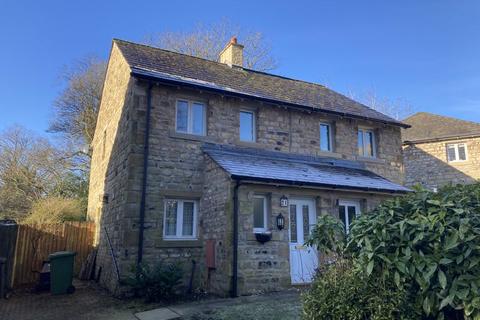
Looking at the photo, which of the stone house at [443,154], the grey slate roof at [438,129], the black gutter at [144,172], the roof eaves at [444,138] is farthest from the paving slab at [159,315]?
the grey slate roof at [438,129]

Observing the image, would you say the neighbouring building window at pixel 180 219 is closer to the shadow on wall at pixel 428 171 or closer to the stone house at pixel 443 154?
the shadow on wall at pixel 428 171

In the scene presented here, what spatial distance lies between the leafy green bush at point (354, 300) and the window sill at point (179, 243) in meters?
6.19

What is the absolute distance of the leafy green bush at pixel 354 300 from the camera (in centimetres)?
453

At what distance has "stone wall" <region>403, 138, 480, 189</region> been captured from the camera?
21.9 meters

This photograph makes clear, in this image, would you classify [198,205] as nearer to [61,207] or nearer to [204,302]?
[204,302]

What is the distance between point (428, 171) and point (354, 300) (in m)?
20.8

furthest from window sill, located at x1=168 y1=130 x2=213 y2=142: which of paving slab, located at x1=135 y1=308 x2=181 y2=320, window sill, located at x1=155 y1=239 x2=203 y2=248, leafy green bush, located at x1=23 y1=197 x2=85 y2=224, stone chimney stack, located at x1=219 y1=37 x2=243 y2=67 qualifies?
leafy green bush, located at x1=23 y1=197 x2=85 y2=224

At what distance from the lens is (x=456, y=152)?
890 inches

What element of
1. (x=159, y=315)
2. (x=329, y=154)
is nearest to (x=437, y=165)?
(x=329, y=154)

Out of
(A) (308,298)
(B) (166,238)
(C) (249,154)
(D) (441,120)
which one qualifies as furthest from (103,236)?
(D) (441,120)

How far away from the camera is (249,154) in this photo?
41.7 ft

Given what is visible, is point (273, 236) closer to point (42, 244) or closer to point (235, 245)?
point (235, 245)

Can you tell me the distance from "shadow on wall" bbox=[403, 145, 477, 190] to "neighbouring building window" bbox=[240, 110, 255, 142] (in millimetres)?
12804

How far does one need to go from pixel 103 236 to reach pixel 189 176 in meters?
4.32
